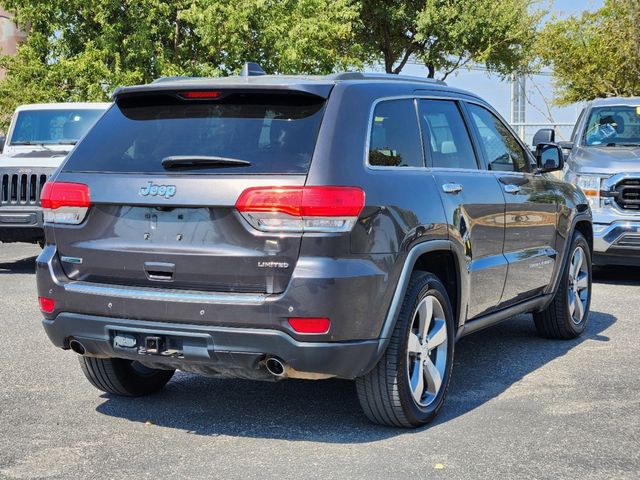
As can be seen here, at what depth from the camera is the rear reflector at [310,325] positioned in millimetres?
4676

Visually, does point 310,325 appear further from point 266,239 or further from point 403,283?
point 403,283

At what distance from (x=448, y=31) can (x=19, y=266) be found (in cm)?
→ 2449

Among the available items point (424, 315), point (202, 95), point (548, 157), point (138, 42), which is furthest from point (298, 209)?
point (138, 42)

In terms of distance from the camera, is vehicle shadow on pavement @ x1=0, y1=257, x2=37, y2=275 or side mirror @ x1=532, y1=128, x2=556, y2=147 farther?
vehicle shadow on pavement @ x1=0, y1=257, x2=37, y2=275

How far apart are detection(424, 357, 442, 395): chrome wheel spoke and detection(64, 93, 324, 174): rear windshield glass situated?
1.40 m

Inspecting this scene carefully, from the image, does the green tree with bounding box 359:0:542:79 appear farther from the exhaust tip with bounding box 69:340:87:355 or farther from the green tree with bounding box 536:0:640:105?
the exhaust tip with bounding box 69:340:87:355

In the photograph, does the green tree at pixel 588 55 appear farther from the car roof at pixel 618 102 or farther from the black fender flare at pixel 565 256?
the black fender flare at pixel 565 256

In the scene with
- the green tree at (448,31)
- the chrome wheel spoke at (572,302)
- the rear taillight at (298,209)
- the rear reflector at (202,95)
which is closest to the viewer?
the rear taillight at (298,209)

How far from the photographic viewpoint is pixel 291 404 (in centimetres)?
591

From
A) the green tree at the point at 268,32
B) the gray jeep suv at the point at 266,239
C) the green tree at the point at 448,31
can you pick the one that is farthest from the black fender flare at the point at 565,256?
the green tree at the point at 448,31

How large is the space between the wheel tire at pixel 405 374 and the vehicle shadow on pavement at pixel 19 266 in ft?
28.4

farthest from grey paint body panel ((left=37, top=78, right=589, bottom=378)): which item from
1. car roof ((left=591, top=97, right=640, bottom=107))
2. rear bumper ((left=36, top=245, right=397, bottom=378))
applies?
car roof ((left=591, top=97, right=640, bottom=107))

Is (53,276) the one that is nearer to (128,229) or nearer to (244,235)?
(128,229)

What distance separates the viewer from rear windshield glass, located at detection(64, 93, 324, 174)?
4.84m
